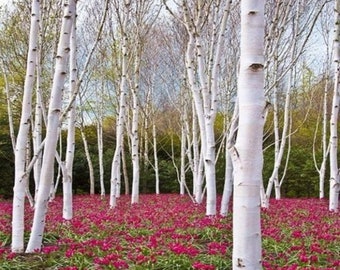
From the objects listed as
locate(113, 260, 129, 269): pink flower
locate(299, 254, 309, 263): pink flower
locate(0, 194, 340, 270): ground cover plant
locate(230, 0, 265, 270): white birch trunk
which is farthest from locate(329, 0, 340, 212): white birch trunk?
locate(230, 0, 265, 270): white birch trunk

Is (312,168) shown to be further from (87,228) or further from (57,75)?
(57,75)

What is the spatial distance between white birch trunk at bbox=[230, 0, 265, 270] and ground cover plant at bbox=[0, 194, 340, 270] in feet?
6.08

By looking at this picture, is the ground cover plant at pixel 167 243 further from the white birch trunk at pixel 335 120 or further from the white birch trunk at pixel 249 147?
the white birch trunk at pixel 249 147

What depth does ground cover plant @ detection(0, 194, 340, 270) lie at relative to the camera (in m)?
4.60

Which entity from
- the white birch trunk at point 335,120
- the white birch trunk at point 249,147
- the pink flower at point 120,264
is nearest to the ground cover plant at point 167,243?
the pink flower at point 120,264

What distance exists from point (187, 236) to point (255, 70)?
4.03 metres

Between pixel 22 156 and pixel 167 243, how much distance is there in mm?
2037

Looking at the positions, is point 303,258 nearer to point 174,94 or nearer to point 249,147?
point 249,147

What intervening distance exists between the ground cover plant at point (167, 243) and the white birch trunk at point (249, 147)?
1854 millimetres

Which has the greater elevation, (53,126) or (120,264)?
(53,126)

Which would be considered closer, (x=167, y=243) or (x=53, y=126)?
(x=53, y=126)

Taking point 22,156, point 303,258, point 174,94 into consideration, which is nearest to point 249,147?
point 303,258

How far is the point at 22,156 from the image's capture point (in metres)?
5.47

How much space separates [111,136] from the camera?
2314 cm
